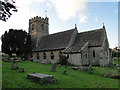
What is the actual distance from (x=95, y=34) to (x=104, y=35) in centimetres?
220

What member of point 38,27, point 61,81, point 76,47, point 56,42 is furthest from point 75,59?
point 38,27

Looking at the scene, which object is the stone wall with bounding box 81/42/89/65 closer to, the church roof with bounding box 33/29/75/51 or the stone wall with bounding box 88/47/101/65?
the stone wall with bounding box 88/47/101/65

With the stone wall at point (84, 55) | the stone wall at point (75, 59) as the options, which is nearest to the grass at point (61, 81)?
the stone wall at point (75, 59)

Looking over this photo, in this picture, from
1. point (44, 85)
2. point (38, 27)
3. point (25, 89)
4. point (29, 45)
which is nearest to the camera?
point (25, 89)

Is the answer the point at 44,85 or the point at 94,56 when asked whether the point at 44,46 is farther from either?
the point at 44,85

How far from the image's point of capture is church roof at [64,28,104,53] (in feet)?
105

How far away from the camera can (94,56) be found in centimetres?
3241

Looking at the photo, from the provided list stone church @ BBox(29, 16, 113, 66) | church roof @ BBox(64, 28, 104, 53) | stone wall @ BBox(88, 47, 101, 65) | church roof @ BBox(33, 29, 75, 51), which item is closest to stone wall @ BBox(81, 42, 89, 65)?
stone church @ BBox(29, 16, 113, 66)

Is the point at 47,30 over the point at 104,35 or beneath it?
over

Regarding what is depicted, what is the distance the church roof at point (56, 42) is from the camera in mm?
35688

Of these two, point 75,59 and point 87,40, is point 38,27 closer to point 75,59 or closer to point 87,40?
point 87,40

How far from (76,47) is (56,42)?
6.92 meters

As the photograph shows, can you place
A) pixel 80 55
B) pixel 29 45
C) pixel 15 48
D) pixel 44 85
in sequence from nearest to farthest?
pixel 44 85, pixel 80 55, pixel 15 48, pixel 29 45

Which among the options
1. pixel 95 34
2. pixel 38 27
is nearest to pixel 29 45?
pixel 38 27
